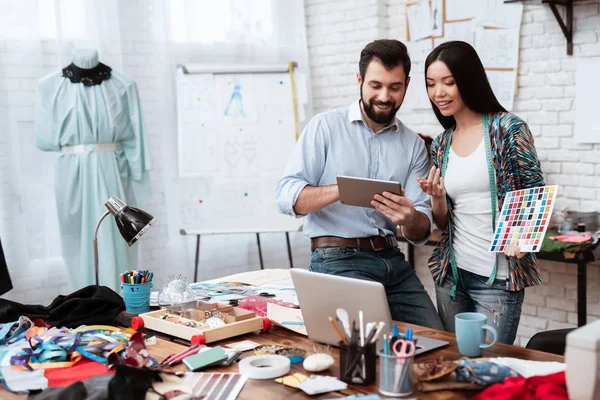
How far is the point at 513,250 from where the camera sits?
227 cm

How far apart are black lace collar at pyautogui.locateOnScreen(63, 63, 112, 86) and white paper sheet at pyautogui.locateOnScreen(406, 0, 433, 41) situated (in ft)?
7.16

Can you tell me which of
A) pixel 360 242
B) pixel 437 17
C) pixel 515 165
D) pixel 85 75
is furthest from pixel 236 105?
pixel 515 165

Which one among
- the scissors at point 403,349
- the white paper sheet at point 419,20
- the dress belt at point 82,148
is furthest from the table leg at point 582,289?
the dress belt at point 82,148

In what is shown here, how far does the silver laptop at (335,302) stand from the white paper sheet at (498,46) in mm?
2919

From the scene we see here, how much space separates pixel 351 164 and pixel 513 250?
0.76 meters

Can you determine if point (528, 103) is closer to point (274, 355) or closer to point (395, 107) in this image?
point (395, 107)

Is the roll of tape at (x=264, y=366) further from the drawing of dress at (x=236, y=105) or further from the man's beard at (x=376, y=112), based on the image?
the drawing of dress at (x=236, y=105)

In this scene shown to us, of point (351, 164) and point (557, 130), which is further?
point (557, 130)

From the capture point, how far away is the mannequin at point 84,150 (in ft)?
13.5

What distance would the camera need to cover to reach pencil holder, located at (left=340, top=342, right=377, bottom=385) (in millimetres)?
1645

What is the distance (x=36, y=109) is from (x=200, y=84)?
1118 millimetres

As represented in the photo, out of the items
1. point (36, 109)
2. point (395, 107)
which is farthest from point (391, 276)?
point (36, 109)

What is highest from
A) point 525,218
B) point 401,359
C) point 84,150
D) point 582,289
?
point 84,150

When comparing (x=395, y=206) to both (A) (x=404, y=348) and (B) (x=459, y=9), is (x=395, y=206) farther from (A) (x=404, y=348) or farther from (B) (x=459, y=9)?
(B) (x=459, y=9)
